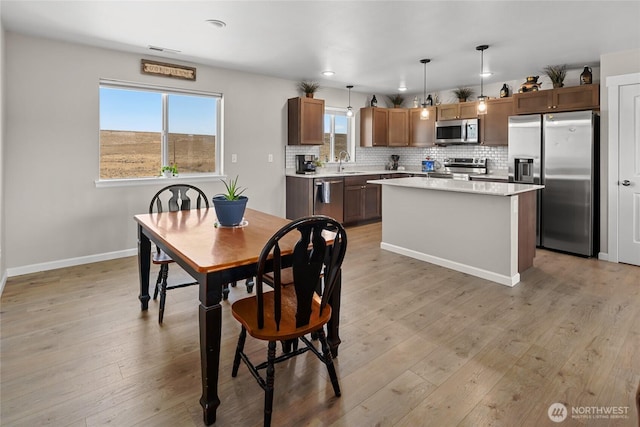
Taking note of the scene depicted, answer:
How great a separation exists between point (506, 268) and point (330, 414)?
8.09 ft

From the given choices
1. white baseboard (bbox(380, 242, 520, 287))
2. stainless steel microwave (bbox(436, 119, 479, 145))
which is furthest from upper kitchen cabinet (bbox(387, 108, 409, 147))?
white baseboard (bbox(380, 242, 520, 287))

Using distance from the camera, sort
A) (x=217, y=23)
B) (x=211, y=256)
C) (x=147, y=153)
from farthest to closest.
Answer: (x=147, y=153) < (x=217, y=23) < (x=211, y=256)

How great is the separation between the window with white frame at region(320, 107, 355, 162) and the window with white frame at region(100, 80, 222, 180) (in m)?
2.20

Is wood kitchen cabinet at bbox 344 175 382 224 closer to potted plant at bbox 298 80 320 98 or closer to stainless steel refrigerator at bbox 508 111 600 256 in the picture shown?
potted plant at bbox 298 80 320 98

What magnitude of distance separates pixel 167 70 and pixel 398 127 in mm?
4163

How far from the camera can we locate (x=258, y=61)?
4652 millimetres

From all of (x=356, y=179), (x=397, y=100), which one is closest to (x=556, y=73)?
(x=397, y=100)

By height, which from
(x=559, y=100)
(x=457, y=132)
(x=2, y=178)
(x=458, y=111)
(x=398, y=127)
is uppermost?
(x=458, y=111)

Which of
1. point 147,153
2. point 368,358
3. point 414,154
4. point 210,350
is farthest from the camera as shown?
point 414,154

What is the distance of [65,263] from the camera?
13.2 ft

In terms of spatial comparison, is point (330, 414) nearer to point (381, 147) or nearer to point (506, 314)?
point (506, 314)

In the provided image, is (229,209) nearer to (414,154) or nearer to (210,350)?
(210,350)

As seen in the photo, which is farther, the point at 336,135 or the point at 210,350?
the point at 336,135

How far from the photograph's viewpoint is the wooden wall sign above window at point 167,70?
172 inches
